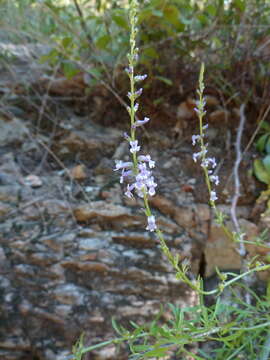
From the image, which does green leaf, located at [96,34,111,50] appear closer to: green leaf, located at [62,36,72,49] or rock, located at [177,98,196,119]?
green leaf, located at [62,36,72,49]

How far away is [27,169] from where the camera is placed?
7.49 feet

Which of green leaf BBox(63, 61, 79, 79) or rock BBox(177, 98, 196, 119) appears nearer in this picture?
green leaf BBox(63, 61, 79, 79)

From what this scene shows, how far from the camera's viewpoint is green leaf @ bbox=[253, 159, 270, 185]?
6.97ft

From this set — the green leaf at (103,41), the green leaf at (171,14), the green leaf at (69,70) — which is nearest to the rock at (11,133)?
the green leaf at (69,70)

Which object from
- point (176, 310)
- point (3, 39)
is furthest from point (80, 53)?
point (176, 310)

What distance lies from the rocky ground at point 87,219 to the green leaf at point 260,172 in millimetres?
52

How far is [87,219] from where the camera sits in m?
2.04

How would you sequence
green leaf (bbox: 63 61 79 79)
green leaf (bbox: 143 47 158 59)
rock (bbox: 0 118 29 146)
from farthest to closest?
1. rock (bbox: 0 118 29 146)
2. green leaf (bbox: 63 61 79 79)
3. green leaf (bbox: 143 47 158 59)

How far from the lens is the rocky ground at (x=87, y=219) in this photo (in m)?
1.74

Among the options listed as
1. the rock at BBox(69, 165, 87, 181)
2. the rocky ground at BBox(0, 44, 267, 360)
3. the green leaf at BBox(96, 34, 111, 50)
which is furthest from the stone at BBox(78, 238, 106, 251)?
the green leaf at BBox(96, 34, 111, 50)

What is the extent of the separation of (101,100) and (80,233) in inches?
37.1

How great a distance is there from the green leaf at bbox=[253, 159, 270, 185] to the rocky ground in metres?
0.05

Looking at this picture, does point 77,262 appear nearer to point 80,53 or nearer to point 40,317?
point 40,317

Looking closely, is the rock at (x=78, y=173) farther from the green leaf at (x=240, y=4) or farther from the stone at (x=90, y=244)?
the green leaf at (x=240, y=4)
